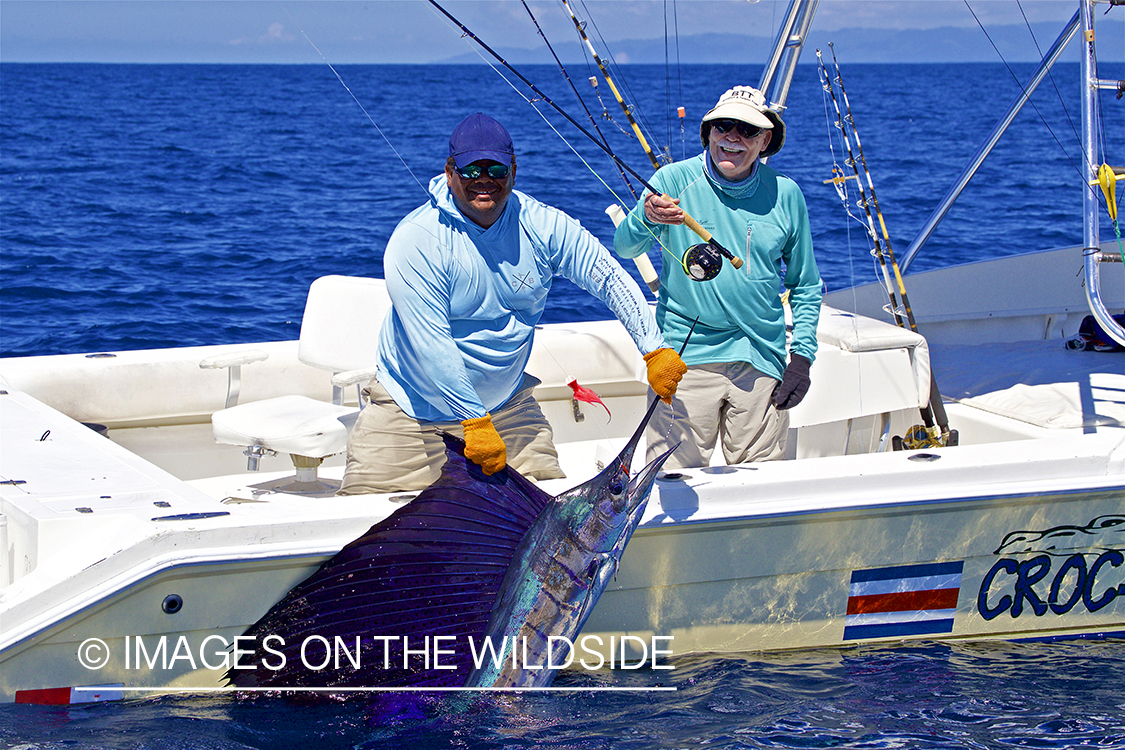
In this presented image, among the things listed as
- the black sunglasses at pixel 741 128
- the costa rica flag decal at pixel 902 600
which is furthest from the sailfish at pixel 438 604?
the black sunglasses at pixel 741 128

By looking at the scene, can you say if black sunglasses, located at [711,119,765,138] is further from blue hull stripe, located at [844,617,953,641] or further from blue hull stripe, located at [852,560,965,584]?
blue hull stripe, located at [844,617,953,641]

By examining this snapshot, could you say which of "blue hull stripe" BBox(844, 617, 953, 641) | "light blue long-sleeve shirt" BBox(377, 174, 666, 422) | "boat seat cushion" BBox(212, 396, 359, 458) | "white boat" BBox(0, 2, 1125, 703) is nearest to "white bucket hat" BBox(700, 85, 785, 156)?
"light blue long-sleeve shirt" BBox(377, 174, 666, 422)

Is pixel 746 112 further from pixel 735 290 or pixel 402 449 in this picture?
pixel 402 449

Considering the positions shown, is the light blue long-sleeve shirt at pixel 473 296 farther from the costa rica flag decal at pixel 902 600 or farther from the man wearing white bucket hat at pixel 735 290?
the costa rica flag decal at pixel 902 600

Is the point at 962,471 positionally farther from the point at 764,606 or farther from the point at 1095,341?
the point at 1095,341

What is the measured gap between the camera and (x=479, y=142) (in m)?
2.88

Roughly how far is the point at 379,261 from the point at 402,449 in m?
9.28

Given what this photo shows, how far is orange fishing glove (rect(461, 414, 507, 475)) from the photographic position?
2.83 m

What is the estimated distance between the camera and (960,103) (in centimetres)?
4650

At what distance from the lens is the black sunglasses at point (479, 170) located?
2932 mm

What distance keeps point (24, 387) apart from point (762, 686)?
2.68 meters

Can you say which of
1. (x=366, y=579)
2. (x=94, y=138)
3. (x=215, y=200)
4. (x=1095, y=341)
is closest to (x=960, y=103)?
(x=94, y=138)

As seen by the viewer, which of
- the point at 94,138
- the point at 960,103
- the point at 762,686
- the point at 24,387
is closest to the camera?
the point at 762,686

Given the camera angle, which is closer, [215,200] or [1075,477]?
[1075,477]
